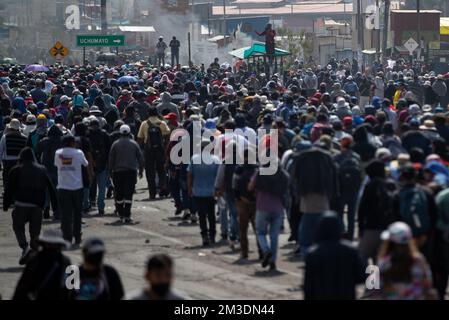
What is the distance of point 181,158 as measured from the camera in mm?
22484

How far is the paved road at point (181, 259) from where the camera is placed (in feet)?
52.7

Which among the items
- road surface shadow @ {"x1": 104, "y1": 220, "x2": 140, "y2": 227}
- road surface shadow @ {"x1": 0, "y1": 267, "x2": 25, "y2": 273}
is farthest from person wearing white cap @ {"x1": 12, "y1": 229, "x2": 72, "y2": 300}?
road surface shadow @ {"x1": 104, "y1": 220, "x2": 140, "y2": 227}

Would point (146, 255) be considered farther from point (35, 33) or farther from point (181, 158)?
point (35, 33)

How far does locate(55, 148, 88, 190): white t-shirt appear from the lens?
1959cm

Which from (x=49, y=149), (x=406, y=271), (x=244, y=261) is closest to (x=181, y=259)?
(x=244, y=261)

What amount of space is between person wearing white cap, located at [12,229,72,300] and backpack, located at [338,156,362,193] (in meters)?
6.33

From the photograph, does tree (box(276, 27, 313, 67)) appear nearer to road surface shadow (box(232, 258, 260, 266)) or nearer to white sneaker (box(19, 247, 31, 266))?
white sneaker (box(19, 247, 31, 266))

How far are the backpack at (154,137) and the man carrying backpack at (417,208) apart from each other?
418 inches

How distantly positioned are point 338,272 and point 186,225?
10.8 metres

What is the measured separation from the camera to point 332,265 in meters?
11.3

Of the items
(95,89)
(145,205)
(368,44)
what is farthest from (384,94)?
(368,44)

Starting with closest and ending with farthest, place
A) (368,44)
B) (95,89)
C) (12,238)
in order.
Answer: (12,238) < (95,89) < (368,44)

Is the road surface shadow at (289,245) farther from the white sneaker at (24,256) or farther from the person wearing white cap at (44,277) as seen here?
the person wearing white cap at (44,277)
